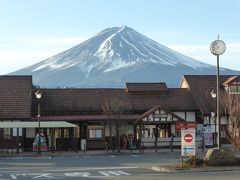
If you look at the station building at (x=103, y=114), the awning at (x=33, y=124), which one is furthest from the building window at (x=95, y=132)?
the awning at (x=33, y=124)

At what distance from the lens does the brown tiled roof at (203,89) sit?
171 ft

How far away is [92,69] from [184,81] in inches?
5521

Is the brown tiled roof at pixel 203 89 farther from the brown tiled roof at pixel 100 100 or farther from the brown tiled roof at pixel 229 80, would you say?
the brown tiled roof at pixel 229 80

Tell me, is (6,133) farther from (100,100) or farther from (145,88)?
(145,88)

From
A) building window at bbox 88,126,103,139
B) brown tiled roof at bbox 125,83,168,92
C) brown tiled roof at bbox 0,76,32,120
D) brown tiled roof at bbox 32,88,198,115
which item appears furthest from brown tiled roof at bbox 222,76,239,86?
brown tiled roof at bbox 0,76,32,120

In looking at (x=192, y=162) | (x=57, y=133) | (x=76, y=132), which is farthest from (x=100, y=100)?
(x=192, y=162)

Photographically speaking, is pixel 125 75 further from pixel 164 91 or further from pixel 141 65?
pixel 164 91

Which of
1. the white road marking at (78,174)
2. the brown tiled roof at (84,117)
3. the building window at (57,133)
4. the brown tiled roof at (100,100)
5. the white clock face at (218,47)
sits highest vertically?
the white clock face at (218,47)

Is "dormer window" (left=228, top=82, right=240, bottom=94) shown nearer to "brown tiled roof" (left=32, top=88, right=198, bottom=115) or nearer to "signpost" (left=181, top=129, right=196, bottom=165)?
"brown tiled roof" (left=32, top=88, right=198, bottom=115)

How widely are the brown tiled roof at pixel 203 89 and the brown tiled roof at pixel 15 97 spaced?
1513 cm

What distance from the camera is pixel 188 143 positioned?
1063 inches

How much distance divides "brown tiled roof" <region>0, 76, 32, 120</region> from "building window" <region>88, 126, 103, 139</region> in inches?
212

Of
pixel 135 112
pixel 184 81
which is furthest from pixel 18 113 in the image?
pixel 184 81

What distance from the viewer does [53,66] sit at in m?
200
